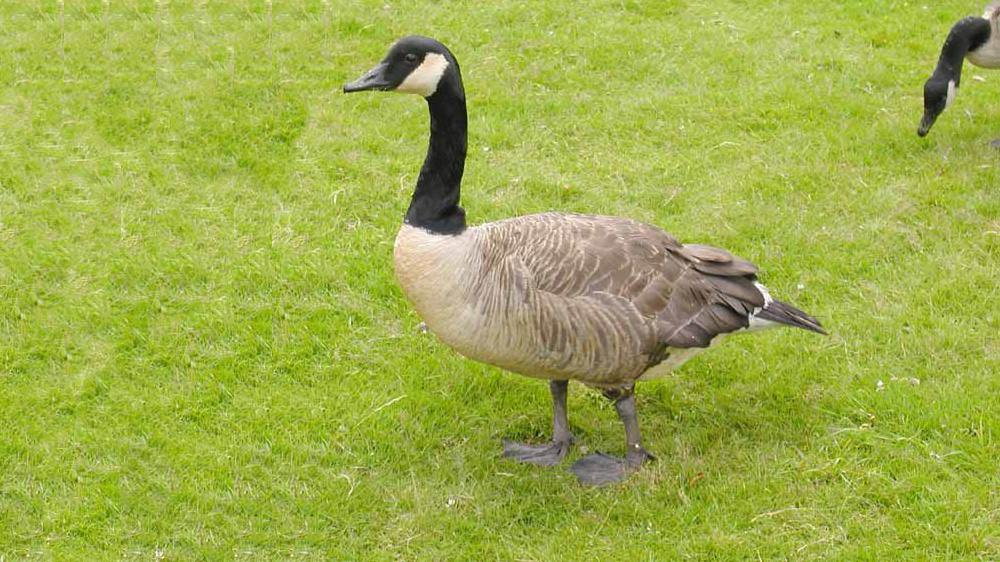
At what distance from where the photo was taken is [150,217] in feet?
23.9

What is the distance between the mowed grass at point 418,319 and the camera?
4957 mm

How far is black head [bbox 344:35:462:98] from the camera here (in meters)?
4.72

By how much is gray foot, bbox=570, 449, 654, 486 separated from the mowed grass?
0.30 feet

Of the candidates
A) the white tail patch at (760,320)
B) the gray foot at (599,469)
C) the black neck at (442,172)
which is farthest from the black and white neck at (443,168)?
the white tail patch at (760,320)

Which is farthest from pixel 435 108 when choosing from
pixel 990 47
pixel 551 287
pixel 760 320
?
pixel 990 47

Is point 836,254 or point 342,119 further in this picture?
point 342,119

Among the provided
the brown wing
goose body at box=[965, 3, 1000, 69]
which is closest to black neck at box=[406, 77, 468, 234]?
the brown wing

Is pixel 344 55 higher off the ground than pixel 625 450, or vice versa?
pixel 344 55

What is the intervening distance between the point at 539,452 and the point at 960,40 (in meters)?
5.14

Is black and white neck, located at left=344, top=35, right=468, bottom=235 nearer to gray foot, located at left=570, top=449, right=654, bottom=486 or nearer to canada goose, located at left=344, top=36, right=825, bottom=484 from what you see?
canada goose, located at left=344, top=36, right=825, bottom=484

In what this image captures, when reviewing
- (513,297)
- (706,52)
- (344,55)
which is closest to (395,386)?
(513,297)

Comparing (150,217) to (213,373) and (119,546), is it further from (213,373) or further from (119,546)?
(119,546)

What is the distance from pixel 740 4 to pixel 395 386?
639cm

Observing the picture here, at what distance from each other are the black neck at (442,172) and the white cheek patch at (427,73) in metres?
0.09
